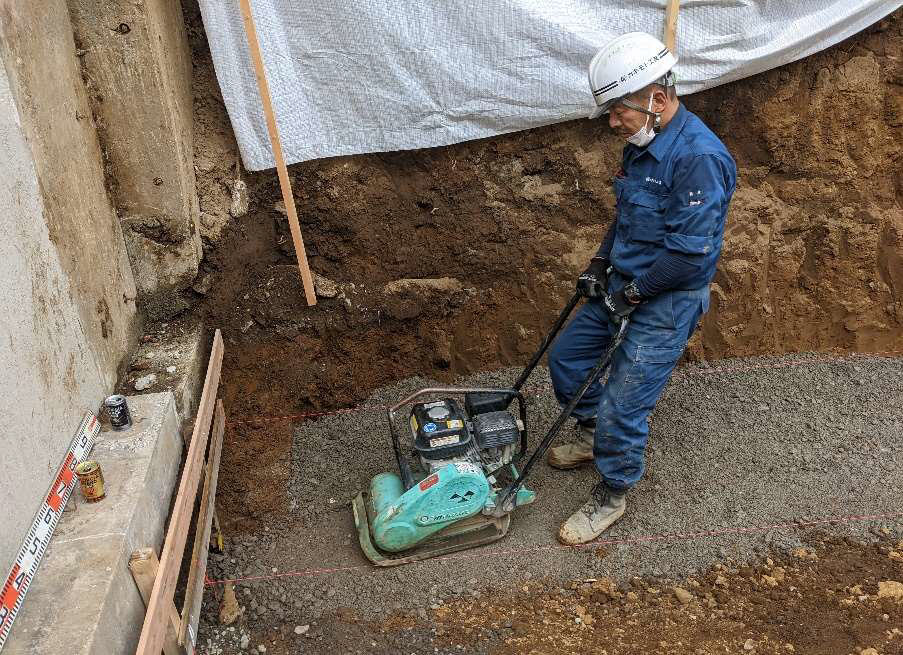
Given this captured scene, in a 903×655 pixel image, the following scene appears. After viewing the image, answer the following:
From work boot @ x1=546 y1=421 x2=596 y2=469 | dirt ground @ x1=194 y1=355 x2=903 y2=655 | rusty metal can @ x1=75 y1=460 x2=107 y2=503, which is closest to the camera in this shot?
rusty metal can @ x1=75 y1=460 x2=107 y2=503

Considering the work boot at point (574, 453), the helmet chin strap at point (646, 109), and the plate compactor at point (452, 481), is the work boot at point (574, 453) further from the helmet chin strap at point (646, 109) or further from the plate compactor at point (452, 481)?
the helmet chin strap at point (646, 109)

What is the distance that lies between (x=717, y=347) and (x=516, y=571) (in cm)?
254

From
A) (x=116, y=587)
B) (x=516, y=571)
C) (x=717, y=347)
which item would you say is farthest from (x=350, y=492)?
(x=717, y=347)

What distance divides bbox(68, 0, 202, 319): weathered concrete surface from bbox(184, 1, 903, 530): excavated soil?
19 centimetres

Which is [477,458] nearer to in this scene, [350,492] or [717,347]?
[350,492]

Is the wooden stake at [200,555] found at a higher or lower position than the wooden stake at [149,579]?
lower

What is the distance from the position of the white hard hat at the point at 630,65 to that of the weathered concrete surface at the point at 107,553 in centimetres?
274

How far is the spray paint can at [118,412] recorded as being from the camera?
3.62m

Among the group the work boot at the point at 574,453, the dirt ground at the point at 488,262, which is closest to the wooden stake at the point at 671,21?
the dirt ground at the point at 488,262

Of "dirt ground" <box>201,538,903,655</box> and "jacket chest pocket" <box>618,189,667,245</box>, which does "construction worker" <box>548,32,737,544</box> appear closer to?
"jacket chest pocket" <box>618,189,667,245</box>

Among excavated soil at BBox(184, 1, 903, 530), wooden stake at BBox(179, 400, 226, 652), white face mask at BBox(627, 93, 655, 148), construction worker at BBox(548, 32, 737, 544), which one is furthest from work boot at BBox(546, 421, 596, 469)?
wooden stake at BBox(179, 400, 226, 652)

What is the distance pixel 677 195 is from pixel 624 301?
569mm

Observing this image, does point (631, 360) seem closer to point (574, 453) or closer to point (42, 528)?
point (574, 453)

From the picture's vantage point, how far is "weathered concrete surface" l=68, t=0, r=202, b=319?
392cm
